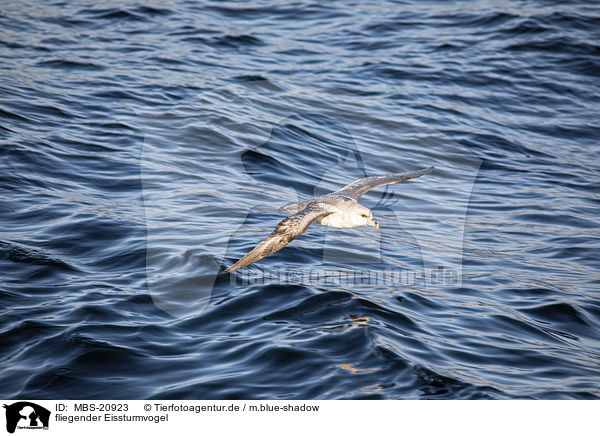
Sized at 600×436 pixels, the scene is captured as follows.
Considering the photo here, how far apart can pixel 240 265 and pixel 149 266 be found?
2.12 meters

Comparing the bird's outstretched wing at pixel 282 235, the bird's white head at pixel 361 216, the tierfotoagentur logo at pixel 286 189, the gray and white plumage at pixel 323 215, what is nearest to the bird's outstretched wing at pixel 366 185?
the gray and white plumage at pixel 323 215

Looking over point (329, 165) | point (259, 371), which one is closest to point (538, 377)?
point (259, 371)

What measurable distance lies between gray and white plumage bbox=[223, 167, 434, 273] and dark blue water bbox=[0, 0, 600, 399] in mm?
765

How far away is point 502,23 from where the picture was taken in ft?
54.9

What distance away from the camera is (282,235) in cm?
555

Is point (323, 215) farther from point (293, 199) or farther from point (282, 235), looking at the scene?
point (293, 199)

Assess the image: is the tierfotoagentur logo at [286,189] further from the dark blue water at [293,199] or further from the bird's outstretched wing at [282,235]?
the bird's outstretched wing at [282,235]

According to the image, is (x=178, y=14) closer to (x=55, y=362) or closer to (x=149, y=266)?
(x=149, y=266)

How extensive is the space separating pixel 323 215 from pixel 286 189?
2838 millimetres
